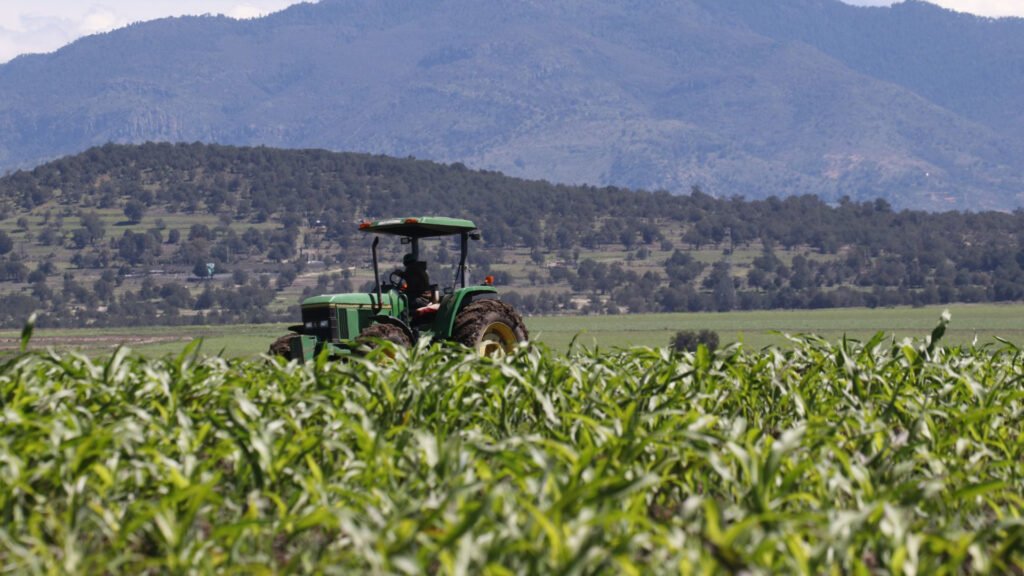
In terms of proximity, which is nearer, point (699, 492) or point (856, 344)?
point (699, 492)

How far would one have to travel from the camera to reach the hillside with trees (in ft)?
406

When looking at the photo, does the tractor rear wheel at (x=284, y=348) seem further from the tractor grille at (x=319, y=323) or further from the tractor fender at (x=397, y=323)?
the tractor fender at (x=397, y=323)

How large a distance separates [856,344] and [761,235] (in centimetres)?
15931

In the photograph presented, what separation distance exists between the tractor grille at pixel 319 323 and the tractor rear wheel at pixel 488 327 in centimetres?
196

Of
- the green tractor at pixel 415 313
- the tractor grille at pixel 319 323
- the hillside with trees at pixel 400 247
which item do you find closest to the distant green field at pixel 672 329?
the hillside with trees at pixel 400 247

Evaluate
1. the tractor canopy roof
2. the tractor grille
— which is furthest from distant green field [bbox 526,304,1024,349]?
the tractor canopy roof

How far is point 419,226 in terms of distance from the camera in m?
13.2

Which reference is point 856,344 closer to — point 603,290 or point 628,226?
point 603,290

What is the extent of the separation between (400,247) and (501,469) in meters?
132

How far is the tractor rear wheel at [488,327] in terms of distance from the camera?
40.1ft

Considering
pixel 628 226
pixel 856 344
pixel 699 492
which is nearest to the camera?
pixel 699 492

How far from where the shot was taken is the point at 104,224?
152m

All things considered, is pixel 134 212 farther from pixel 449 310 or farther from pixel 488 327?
pixel 488 327

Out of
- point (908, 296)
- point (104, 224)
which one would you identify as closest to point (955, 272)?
point (908, 296)
